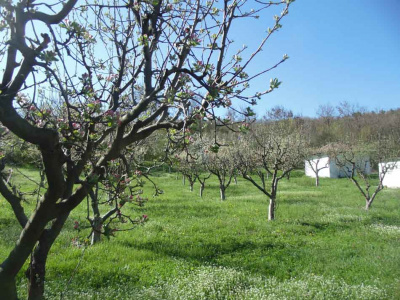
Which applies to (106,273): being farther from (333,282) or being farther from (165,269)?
(333,282)

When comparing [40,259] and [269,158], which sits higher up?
[269,158]

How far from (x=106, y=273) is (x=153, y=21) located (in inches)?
237

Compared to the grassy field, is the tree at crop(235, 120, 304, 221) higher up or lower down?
higher up

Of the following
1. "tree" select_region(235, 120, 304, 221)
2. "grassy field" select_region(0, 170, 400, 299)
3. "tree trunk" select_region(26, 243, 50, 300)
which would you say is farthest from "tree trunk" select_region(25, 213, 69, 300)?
"tree" select_region(235, 120, 304, 221)

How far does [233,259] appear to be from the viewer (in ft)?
29.3

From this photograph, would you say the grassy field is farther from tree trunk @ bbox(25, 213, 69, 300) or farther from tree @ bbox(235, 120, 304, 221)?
tree @ bbox(235, 120, 304, 221)

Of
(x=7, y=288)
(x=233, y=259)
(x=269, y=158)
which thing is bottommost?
(x=233, y=259)

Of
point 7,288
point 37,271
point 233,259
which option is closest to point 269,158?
point 233,259

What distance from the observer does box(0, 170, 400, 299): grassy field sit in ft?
21.6

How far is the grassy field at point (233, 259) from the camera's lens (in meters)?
6.60

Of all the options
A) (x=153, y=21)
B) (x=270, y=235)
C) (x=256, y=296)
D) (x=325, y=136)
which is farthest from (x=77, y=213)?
(x=325, y=136)

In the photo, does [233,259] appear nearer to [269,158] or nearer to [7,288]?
[7,288]

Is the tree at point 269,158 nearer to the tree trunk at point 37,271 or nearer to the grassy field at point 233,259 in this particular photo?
the grassy field at point 233,259

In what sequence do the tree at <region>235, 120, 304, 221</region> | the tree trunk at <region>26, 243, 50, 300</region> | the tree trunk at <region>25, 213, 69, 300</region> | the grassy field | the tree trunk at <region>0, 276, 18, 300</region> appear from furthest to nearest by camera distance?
1. the tree at <region>235, 120, 304, 221</region>
2. the grassy field
3. the tree trunk at <region>26, 243, 50, 300</region>
4. the tree trunk at <region>25, 213, 69, 300</region>
5. the tree trunk at <region>0, 276, 18, 300</region>
